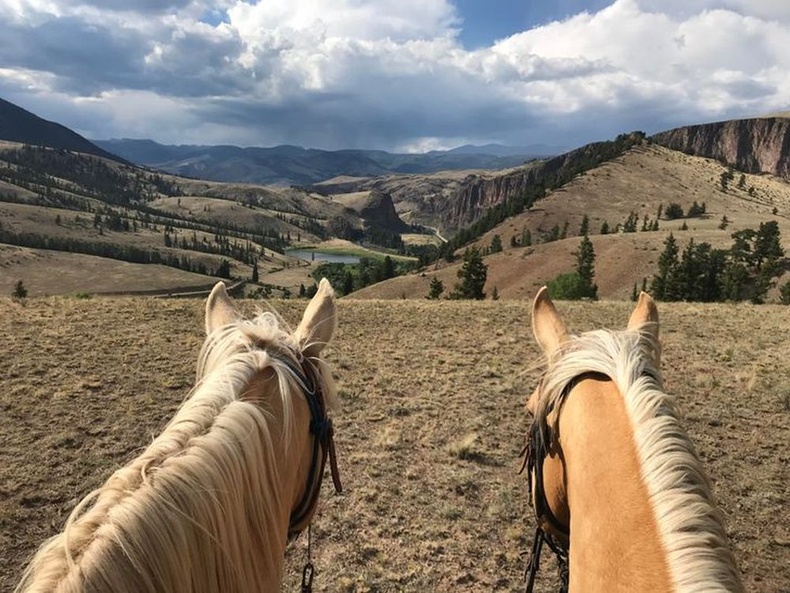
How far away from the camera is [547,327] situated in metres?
2.66

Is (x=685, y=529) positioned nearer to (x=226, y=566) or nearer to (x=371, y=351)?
(x=226, y=566)

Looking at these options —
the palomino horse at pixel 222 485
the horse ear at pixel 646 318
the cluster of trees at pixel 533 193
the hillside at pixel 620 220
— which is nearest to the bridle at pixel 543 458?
the horse ear at pixel 646 318

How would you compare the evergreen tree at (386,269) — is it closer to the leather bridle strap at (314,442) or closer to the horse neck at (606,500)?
the leather bridle strap at (314,442)

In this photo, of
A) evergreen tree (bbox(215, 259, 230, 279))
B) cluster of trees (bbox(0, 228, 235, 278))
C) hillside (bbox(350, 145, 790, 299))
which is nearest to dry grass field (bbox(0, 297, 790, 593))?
hillside (bbox(350, 145, 790, 299))

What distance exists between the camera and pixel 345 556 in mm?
5828

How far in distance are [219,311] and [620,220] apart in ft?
444

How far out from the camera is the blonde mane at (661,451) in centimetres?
135

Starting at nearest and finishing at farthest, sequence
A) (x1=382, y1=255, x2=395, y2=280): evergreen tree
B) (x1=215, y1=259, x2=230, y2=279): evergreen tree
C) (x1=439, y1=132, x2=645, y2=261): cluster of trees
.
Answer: (x1=382, y1=255, x2=395, y2=280): evergreen tree, (x1=439, y1=132, x2=645, y2=261): cluster of trees, (x1=215, y1=259, x2=230, y2=279): evergreen tree

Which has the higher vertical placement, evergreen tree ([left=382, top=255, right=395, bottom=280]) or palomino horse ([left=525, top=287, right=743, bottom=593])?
palomino horse ([left=525, top=287, right=743, bottom=593])

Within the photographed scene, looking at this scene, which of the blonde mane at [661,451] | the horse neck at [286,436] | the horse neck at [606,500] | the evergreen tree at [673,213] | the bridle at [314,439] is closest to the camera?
the blonde mane at [661,451]

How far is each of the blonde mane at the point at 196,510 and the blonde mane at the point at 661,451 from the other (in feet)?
3.78

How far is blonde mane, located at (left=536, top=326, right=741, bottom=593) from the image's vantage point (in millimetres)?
1349

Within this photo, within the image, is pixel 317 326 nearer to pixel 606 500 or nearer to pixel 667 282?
pixel 606 500

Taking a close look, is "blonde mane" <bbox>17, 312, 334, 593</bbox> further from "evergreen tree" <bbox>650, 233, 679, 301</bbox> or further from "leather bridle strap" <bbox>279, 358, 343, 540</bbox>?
"evergreen tree" <bbox>650, 233, 679, 301</bbox>
